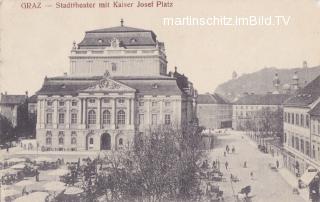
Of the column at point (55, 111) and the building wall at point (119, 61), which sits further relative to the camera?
the column at point (55, 111)

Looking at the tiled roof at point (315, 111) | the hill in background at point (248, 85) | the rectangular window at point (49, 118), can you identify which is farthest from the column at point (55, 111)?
the tiled roof at point (315, 111)

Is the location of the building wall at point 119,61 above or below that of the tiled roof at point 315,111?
above

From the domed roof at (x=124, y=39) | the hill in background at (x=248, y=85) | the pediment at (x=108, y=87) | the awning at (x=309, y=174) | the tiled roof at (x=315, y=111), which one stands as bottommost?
the awning at (x=309, y=174)

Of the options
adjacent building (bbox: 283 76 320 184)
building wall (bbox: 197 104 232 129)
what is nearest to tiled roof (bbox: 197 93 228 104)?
building wall (bbox: 197 104 232 129)

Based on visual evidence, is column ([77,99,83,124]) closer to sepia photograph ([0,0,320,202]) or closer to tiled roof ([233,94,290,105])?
sepia photograph ([0,0,320,202])

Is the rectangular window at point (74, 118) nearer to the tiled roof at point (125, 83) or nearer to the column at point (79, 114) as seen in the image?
the column at point (79, 114)

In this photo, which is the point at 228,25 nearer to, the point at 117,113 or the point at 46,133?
the point at 117,113
